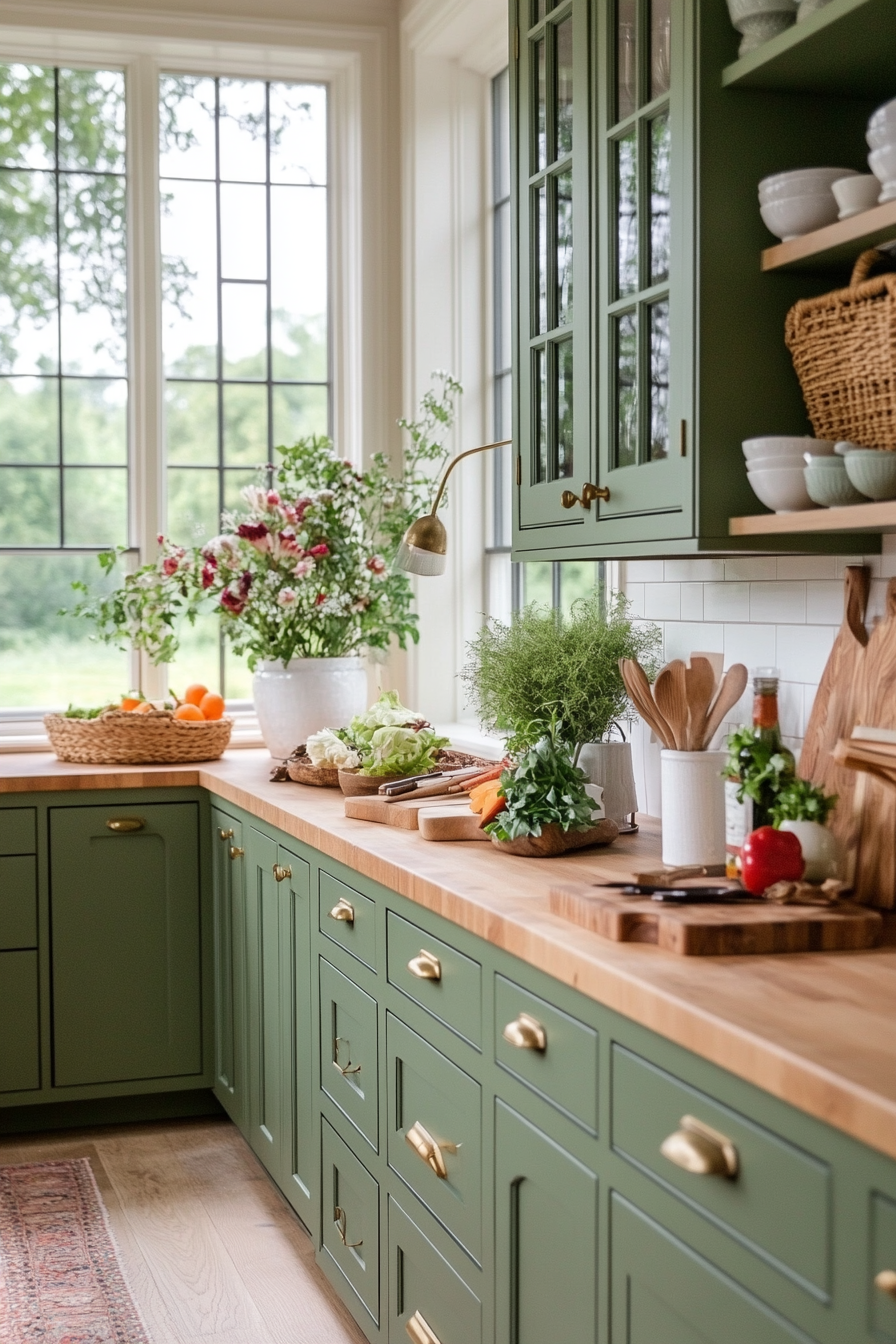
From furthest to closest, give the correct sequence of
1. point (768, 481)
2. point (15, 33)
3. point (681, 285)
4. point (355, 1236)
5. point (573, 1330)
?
point (15, 33), point (355, 1236), point (681, 285), point (768, 481), point (573, 1330)

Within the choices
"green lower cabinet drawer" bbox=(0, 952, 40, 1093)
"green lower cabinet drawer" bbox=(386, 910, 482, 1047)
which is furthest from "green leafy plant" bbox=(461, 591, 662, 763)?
"green lower cabinet drawer" bbox=(0, 952, 40, 1093)

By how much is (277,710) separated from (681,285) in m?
1.99

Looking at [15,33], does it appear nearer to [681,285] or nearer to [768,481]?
[681,285]

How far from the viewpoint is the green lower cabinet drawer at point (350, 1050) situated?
2463 millimetres

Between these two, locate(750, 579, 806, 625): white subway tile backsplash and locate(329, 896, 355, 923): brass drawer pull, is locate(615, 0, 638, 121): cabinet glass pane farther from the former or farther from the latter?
locate(329, 896, 355, 923): brass drawer pull

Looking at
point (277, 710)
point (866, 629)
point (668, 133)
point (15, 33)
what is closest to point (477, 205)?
point (15, 33)

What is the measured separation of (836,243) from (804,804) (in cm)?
72

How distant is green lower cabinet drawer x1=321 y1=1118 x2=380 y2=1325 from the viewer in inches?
98.0

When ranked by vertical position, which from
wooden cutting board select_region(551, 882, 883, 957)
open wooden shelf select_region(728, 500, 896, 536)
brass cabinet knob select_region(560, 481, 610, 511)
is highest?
brass cabinet knob select_region(560, 481, 610, 511)

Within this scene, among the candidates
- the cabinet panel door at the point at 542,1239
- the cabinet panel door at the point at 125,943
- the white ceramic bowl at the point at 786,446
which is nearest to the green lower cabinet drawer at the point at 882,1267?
the cabinet panel door at the point at 542,1239

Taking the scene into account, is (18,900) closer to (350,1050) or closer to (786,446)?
(350,1050)

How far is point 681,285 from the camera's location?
2.06 m

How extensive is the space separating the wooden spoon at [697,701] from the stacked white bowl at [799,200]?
656 millimetres

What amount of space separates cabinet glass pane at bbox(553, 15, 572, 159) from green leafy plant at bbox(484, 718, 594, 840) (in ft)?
3.39
